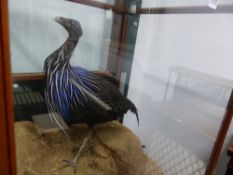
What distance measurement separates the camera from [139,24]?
3.41ft

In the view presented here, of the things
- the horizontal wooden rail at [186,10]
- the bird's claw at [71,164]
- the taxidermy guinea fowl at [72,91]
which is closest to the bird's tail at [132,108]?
the taxidermy guinea fowl at [72,91]

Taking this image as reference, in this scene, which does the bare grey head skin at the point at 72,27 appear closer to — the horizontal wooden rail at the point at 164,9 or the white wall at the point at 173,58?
the horizontal wooden rail at the point at 164,9

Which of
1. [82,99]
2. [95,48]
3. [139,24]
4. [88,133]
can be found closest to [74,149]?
[88,133]

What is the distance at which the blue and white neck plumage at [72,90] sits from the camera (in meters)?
0.75

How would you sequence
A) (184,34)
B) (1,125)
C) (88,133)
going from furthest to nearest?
(184,34) < (88,133) < (1,125)

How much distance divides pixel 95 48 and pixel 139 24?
0.29 metres

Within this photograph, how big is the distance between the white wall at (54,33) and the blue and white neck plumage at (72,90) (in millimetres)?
29

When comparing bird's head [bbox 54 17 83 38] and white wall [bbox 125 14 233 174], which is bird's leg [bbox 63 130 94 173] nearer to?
white wall [bbox 125 14 233 174]

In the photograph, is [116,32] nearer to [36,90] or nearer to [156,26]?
[156,26]

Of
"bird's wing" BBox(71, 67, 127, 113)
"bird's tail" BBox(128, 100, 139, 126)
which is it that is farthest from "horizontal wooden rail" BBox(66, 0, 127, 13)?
"bird's tail" BBox(128, 100, 139, 126)

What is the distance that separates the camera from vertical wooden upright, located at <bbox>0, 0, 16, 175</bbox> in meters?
0.37

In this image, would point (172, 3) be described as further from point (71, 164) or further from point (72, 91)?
point (71, 164)

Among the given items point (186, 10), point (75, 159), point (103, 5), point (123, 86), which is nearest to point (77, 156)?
point (75, 159)

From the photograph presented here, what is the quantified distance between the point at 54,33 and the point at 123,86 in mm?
405
